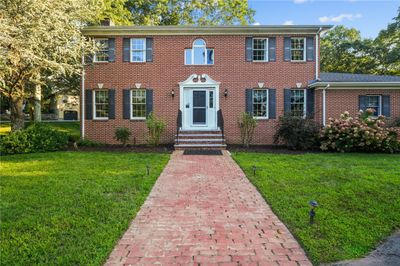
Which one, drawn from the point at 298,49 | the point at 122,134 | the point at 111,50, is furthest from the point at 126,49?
the point at 298,49

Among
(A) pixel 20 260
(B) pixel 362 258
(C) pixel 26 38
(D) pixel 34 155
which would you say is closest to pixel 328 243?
(B) pixel 362 258

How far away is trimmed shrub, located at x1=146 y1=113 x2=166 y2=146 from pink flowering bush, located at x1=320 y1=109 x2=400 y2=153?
6398mm

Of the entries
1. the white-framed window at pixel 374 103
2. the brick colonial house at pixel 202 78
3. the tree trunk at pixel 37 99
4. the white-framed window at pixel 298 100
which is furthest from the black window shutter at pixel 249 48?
the tree trunk at pixel 37 99

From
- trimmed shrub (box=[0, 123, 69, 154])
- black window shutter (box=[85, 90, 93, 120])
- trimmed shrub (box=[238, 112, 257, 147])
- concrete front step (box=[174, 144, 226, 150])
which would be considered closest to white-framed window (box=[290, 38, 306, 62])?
trimmed shrub (box=[238, 112, 257, 147])

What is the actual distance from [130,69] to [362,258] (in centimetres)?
1240

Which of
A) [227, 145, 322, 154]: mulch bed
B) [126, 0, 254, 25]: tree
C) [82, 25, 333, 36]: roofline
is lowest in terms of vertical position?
[227, 145, 322, 154]: mulch bed

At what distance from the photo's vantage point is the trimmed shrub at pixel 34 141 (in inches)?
421

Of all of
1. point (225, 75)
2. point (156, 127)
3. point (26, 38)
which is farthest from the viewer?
point (225, 75)

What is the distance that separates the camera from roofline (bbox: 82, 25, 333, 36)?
13.4 m

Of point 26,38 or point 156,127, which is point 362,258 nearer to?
point 156,127

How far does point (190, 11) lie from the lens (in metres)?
24.5

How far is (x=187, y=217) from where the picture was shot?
4605 mm

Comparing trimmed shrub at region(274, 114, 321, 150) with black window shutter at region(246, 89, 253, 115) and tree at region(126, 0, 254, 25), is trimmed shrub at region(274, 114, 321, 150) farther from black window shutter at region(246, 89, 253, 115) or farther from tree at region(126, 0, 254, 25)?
tree at region(126, 0, 254, 25)

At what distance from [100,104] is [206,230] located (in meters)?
11.4
